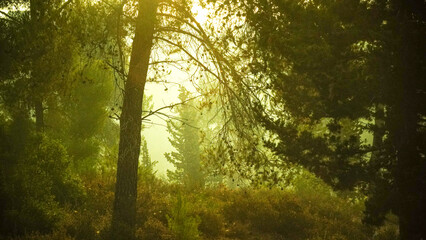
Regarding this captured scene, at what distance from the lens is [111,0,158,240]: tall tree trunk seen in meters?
7.52

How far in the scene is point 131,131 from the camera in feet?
24.6

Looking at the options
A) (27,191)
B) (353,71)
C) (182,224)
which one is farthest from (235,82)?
(27,191)

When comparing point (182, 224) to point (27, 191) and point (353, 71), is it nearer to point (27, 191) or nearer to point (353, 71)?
point (27, 191)

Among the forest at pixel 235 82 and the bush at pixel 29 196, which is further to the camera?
the bush at pixel 29 196

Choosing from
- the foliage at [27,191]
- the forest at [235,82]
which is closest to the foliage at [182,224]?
the forest at [235,82]

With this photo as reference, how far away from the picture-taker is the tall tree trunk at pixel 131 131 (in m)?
7.52

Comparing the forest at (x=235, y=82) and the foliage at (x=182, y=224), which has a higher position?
the forest at (x=235, y=82)

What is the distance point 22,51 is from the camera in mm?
7715

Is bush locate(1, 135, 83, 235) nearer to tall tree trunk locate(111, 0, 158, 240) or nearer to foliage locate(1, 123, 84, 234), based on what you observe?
foliage locate(1, 123, 84, 234)

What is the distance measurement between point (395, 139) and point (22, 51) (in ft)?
27.7

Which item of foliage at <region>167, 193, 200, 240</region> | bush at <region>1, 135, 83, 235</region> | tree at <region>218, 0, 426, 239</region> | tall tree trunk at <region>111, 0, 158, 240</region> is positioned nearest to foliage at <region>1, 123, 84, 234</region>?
bush at <region>1, 135, 83, 235</region>

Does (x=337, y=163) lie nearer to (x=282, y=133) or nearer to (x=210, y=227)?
(x=282, y=133)

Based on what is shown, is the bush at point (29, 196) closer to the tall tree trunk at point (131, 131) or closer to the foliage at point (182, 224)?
the tall tree trunk at point (131, 131)

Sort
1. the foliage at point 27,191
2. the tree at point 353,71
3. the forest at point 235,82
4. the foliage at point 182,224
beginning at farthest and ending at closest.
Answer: the foliage at point 182,224
the foliage at point 27,191
the forest at point 235,82
the tree at point 353,71
